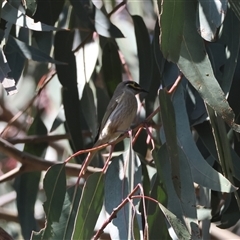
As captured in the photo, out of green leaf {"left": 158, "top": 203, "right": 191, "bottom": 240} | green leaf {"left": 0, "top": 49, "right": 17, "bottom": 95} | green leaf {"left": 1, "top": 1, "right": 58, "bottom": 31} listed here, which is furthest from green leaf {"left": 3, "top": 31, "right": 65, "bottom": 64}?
green leaf {"left": 158, "top": 203, "right": 191, "bottom": 240}

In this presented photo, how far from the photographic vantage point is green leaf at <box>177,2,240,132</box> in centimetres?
157

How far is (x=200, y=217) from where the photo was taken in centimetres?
214

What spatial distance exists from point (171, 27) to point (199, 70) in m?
0.14

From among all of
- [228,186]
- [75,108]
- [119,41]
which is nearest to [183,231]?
→ [228,186]

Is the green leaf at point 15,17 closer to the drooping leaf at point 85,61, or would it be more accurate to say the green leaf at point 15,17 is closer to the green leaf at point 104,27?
the green leaf at point 104,27

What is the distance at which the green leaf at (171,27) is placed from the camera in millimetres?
1622

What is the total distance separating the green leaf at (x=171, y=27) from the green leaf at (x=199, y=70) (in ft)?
0.07

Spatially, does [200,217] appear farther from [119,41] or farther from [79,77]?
[119,41]

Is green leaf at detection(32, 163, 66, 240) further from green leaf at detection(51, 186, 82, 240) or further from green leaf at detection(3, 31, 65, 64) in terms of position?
green leaf at detection(3, 31, 65, 64)

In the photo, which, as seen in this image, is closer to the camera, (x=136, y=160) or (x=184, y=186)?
(x=184, y=186)

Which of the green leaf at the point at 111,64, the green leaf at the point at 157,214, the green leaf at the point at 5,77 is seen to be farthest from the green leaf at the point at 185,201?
the green leaf at the point at 111,64

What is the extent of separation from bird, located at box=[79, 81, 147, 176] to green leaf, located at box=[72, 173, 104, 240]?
447mm

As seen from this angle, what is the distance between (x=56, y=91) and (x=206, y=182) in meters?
1.61

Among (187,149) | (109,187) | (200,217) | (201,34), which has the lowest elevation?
(200,217)
